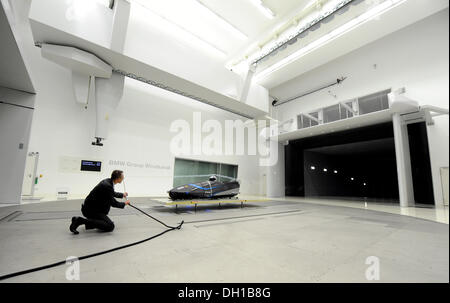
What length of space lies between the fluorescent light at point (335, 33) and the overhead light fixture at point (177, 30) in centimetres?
311

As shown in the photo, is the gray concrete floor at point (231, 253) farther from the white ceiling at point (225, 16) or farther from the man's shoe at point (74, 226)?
the white ceiling at point (225, 16)

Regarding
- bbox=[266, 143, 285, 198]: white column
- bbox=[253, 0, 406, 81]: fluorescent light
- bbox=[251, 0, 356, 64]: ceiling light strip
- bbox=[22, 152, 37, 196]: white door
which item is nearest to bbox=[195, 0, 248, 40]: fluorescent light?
bbox=[251, 0, 356, 64]: ceiling light strip

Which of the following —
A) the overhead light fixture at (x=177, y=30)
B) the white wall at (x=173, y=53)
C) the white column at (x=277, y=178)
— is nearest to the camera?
the white wall at (x=173, y=53)

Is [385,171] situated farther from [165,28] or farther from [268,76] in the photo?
[165,28]

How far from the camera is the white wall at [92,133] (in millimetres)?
7883

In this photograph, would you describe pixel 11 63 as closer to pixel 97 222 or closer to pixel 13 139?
→ pixel 13 139

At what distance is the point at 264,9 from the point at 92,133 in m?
9.15

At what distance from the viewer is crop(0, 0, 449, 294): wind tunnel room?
63.2 inches

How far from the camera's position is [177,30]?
30.1ft

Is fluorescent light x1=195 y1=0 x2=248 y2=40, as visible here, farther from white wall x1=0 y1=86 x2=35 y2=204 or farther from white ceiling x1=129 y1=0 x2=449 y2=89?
white wall x1=0 y1=86 x2=35 y2=204

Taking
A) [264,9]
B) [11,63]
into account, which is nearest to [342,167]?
[264,9]

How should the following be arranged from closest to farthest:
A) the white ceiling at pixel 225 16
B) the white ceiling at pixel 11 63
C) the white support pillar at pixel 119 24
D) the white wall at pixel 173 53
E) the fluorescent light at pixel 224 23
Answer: the white ceiling at pixel 11 63
the white support pillar at pixel 119 24
the white wall at pixel 173 53
the white ceiling at pixel 225 16
the fluorescent light at pixel 224 23

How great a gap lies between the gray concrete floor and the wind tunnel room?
22 mm

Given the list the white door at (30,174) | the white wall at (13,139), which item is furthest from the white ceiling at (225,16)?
the white door at (30,174)
